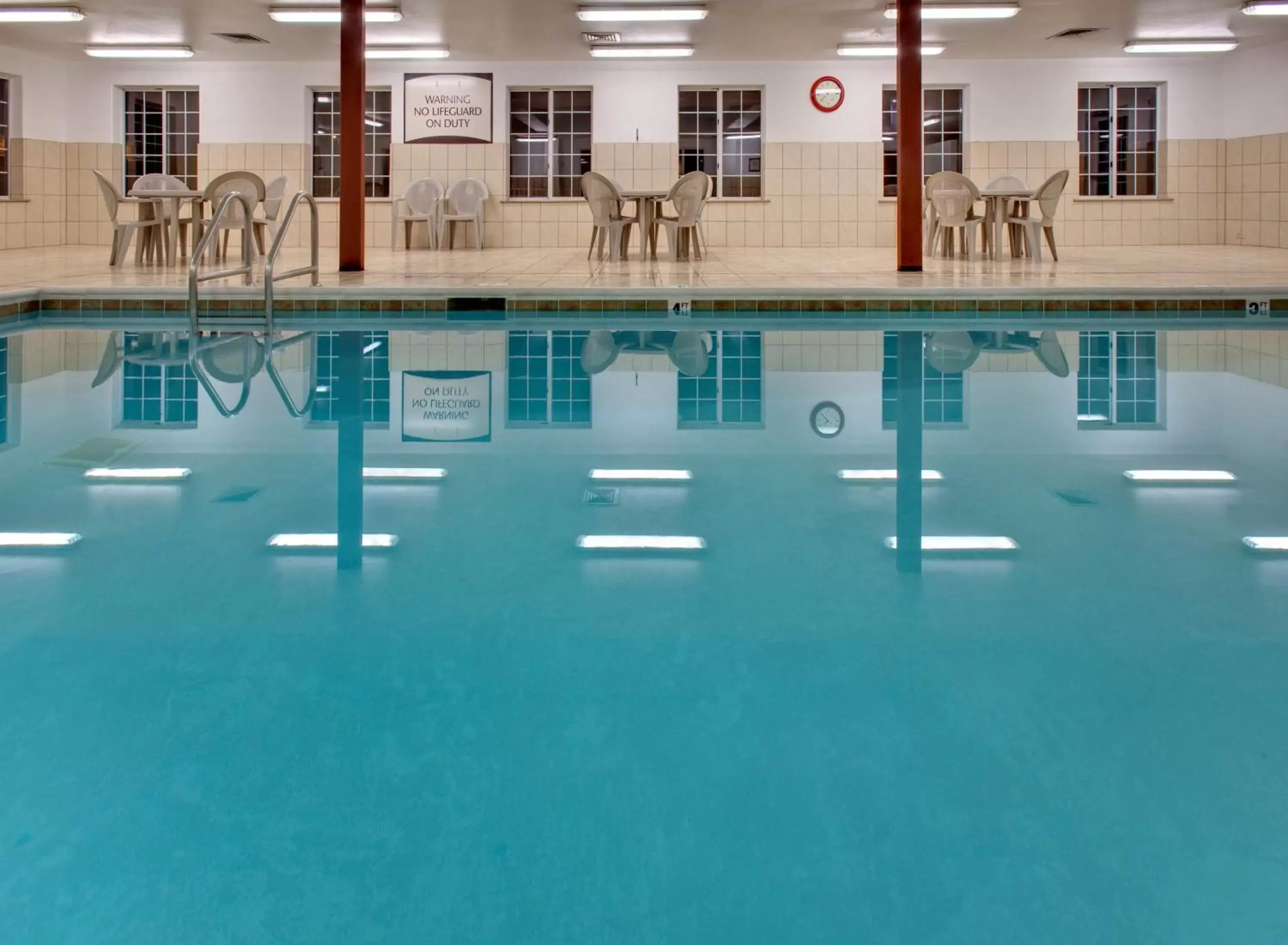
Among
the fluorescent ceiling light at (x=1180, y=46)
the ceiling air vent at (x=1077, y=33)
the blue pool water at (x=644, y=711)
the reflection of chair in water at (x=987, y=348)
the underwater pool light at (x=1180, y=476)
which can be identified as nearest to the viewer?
the blue pool water at (x=644, y=711)

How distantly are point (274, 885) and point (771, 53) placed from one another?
1328cm

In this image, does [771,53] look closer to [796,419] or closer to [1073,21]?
[1073,21]

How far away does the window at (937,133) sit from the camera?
1430 centimetres

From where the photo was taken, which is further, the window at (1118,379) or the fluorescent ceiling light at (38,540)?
the window at (1118,379)

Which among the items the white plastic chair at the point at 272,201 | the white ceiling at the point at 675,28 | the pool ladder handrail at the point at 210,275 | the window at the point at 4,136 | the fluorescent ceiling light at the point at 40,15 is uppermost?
the white ceiling at the point at 675,28

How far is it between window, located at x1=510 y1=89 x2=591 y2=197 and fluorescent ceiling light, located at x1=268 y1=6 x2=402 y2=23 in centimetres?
319

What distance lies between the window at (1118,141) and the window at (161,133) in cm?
1075

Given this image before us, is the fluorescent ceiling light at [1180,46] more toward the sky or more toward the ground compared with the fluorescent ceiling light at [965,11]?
more toward the sky

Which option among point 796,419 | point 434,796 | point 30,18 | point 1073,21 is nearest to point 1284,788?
point 434,796

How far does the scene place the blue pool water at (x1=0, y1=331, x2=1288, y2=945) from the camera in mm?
1131

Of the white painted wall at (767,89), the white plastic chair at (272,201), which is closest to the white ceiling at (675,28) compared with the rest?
the white painted wall at (767,89)

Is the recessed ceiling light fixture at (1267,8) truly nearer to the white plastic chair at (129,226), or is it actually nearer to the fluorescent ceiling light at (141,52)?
the white plastic chair at (129,226)

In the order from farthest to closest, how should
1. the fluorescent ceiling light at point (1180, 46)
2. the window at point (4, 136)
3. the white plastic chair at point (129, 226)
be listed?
1. the window at point (4, 136)
2. the fluorescent ceiling light at point (1180, 46)
3. the white plastic chair at point (129, 226)

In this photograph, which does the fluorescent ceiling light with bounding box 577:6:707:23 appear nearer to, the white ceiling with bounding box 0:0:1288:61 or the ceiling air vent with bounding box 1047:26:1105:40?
the white ceiling with bounding box 0:0:1288:61
